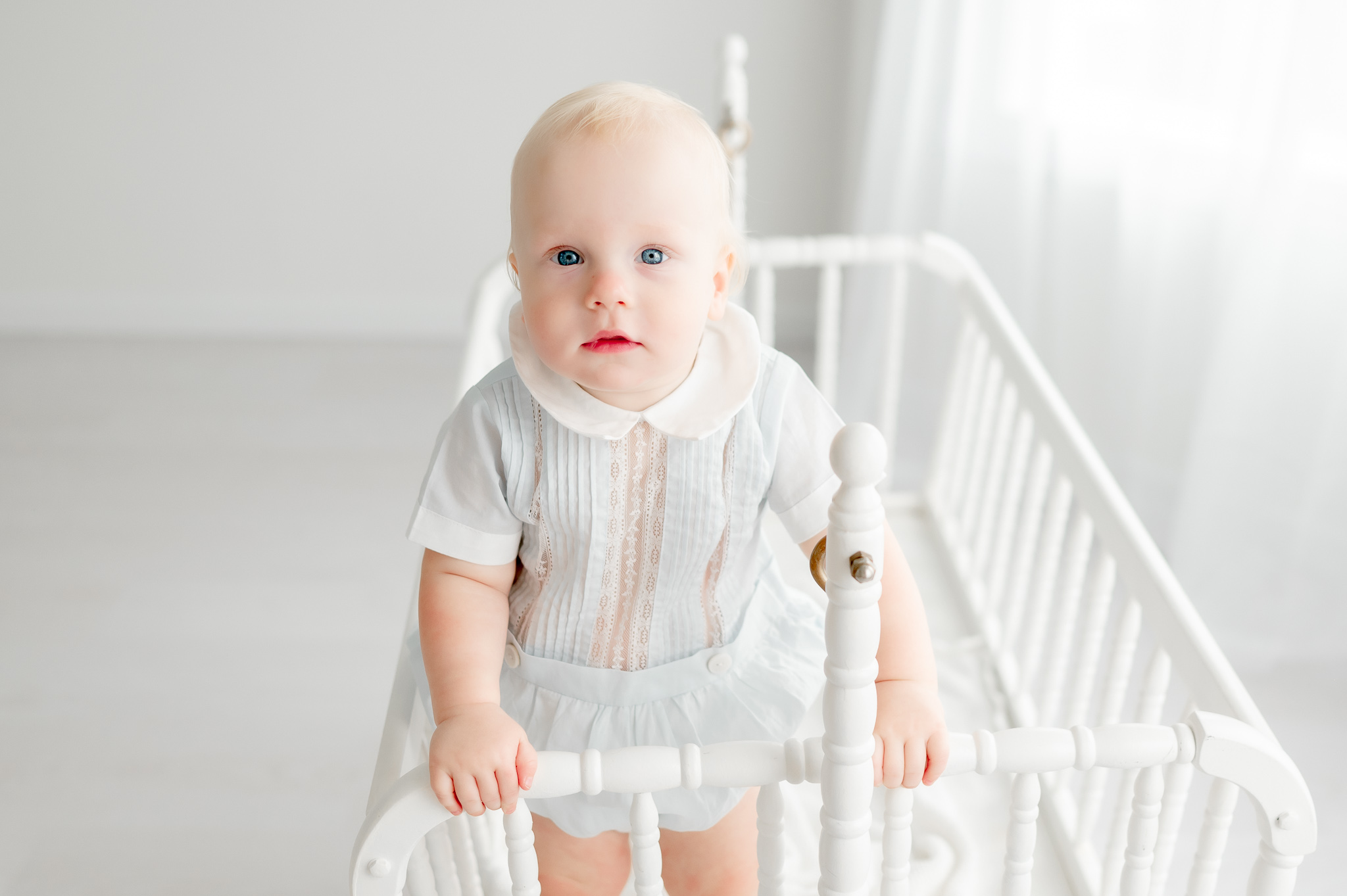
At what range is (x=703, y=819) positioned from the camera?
2.87ft

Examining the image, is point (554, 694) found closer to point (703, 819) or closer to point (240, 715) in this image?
point (703, 819)

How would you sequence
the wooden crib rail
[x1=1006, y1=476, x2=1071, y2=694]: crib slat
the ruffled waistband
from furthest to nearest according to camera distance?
[x1=1006, y1=476, x2=1071, y2=694]: crib slat < the ruffled waistband < the wooden crib rail

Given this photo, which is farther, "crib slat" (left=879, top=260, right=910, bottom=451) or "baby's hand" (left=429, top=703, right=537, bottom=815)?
"crib slat" (left=879, top=260, right=910, bottom=451)

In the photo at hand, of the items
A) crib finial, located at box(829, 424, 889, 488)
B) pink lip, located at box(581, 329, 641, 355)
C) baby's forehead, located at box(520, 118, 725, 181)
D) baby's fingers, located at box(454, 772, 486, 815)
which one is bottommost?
baby's fingers, located at box(454, 772, 486, 815)

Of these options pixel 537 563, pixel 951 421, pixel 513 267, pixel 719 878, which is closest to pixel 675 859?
pixel 719 878

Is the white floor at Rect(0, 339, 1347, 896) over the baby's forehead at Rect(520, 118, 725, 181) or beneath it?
beneath

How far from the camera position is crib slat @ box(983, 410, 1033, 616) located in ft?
4.00

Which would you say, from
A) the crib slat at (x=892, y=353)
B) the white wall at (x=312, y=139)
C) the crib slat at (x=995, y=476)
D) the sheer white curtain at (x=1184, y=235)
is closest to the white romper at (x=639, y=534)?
the crib slat at (x=995, y=476)

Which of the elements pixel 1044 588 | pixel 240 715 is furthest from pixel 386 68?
pixel 1044 588

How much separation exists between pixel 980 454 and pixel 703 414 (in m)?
0.70

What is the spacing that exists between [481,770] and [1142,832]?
0.41 m

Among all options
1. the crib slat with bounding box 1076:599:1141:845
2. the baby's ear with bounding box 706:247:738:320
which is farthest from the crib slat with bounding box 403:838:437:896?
the crib slat with bounding box 1076:599:1141:845

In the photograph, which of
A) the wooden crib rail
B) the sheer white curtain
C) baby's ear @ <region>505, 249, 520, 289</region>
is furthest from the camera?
the sheer white curtain

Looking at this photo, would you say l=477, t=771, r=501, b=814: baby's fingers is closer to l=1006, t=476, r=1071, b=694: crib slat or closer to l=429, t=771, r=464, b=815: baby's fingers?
l=429, t=771, r=464, b=815: baby's fingers
